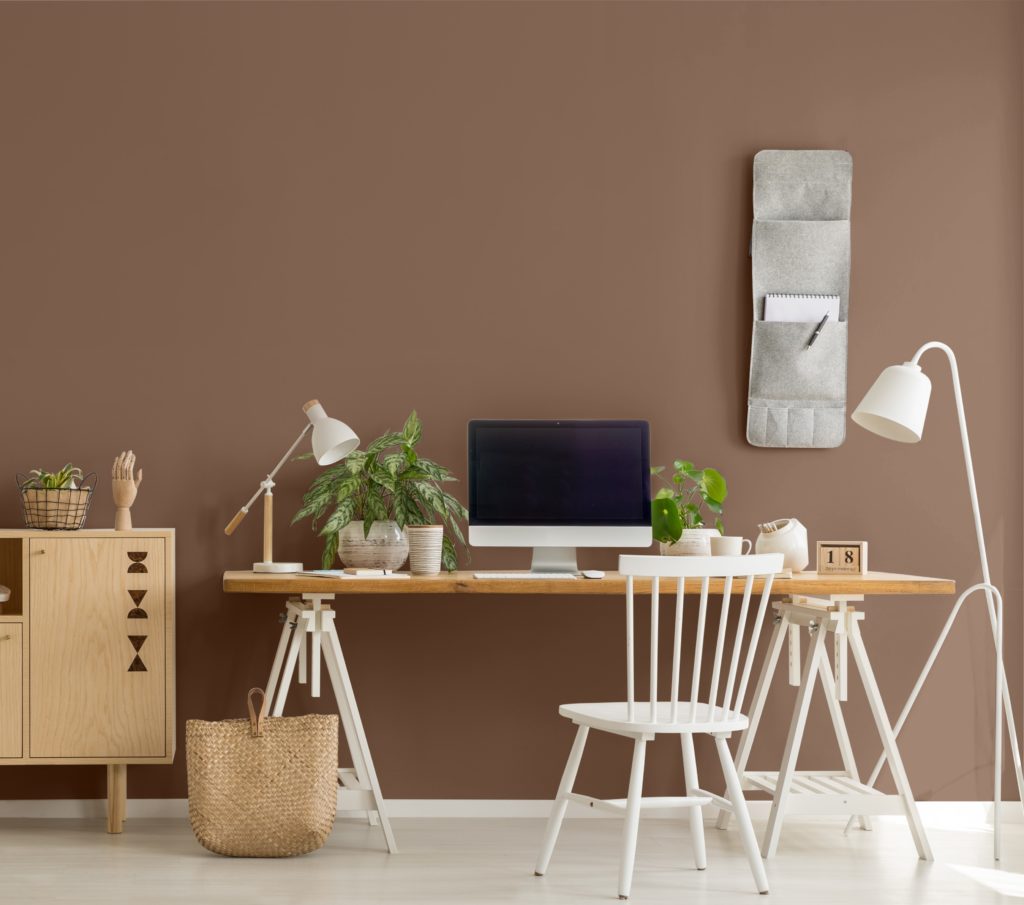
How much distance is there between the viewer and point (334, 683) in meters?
3.24

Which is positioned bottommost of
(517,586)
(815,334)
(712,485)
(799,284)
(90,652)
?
(90,652)

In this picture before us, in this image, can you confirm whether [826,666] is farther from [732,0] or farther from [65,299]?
[65,299]

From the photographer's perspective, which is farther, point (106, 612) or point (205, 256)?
point (205, 256)

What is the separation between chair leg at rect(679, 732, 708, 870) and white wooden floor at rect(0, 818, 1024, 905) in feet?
0.14

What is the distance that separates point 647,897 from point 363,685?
123cm

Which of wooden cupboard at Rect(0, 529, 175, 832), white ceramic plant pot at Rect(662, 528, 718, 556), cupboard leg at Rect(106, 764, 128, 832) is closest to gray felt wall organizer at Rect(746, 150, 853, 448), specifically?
white ceramic plant pot at Rect(662, 528, 718, 556)

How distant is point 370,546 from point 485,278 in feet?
3.13

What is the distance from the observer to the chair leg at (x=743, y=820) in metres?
2.81

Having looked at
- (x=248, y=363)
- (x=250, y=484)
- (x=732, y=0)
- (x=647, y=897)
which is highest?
(x=732, y=0)

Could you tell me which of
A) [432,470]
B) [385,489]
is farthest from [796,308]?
[385,489]

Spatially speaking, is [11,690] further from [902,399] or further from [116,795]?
[902,399]

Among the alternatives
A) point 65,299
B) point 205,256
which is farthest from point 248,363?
point 65,299

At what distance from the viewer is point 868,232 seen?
3814 mm

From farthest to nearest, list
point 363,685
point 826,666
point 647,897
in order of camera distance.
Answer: point 363,685
point 826,666
point 647,897
